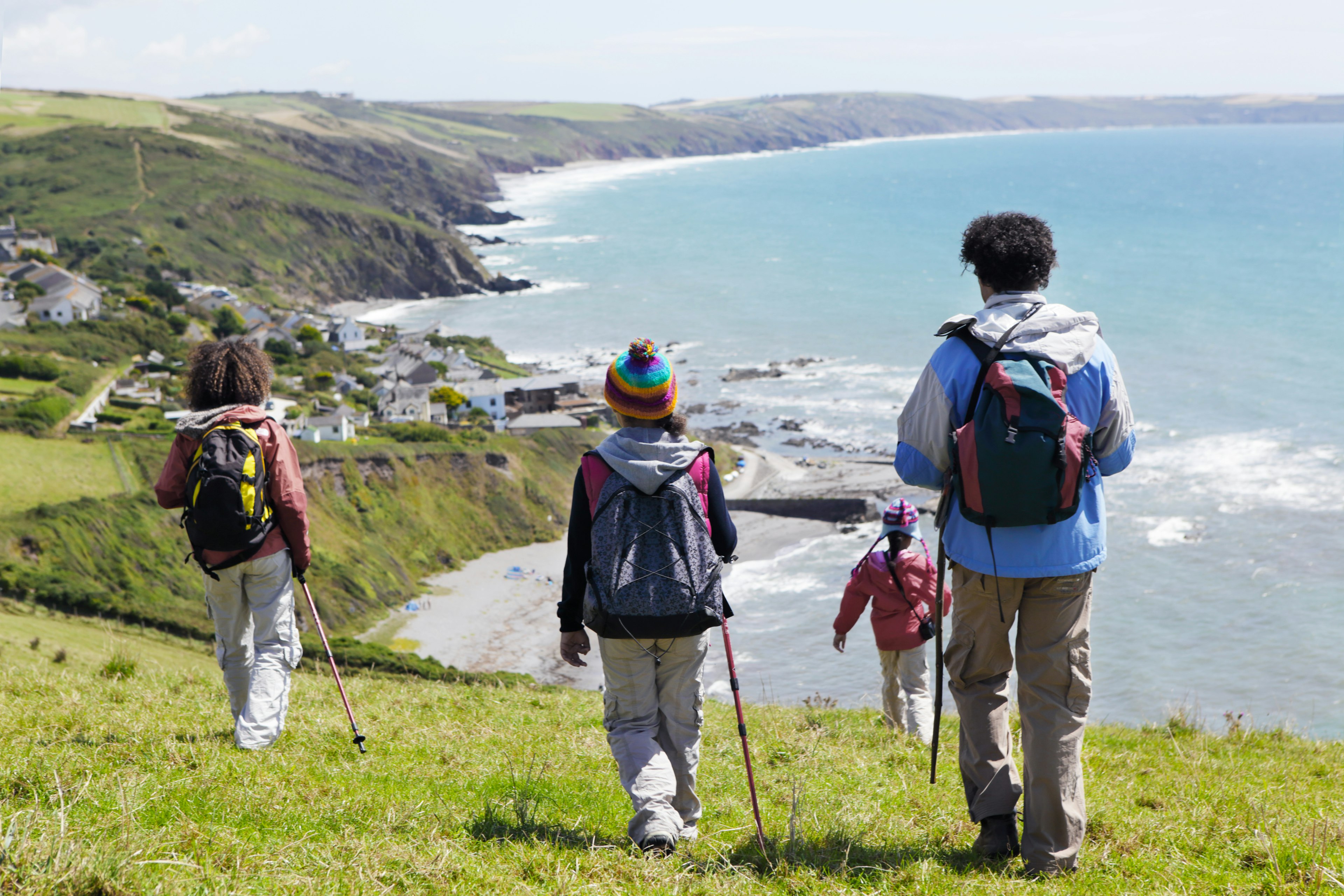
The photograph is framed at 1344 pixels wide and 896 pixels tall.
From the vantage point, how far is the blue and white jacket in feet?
12.2

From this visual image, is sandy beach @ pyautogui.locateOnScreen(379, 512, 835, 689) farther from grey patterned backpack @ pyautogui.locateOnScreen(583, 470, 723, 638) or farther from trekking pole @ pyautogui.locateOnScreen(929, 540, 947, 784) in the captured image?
grey patterned backpack @ pyautogui.locateOnScreen(583, 470, 723, 638)

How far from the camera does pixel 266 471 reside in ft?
16.8

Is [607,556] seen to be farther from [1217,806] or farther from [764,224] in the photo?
[764,224]

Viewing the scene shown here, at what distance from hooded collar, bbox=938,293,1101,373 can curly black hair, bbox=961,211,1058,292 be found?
0.32ft

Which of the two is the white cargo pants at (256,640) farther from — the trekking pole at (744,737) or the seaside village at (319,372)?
the seaside village at (319,372)

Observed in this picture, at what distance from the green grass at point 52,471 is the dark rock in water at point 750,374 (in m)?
41.1

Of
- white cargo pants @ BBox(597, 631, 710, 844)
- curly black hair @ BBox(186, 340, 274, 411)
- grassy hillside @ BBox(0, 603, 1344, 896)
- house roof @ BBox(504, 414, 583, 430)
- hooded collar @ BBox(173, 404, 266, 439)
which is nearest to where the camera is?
grassy hillside @ BBox(0, 603, 1344, 896)

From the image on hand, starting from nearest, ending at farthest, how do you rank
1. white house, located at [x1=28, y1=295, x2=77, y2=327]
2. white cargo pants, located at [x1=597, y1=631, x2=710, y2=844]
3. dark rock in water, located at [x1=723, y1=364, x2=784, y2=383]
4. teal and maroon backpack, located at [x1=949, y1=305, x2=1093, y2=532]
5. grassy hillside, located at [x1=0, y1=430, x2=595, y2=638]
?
teal and maroon backpack, located at [x1=949, y1=305, x2=1093, y2=532] < white cargo pants, located at [x1=597, y1=631, x2=710, y2=844] < grassy hillside, located at [x1=0, y1=430, x2=595, y2=638] < white house, located at [x1=28, y1=295, x2=77, y2=327] < dark rock in water, located at [x1=723, y1=364, x2=784, y2=383]

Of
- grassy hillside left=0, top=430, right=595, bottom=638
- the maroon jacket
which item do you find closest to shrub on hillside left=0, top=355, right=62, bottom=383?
grassy hillside left=0, top=430, right=595, bottom=638

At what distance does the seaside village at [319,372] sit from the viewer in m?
48.9

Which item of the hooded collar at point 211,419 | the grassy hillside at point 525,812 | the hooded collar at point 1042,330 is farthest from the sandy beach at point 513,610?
the hooded collar at point 1042,330

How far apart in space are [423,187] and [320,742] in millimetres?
177921

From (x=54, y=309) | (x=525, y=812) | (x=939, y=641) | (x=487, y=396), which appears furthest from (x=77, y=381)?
(x=939, y=641)

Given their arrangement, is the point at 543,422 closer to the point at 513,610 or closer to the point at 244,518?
the point at 513,610
